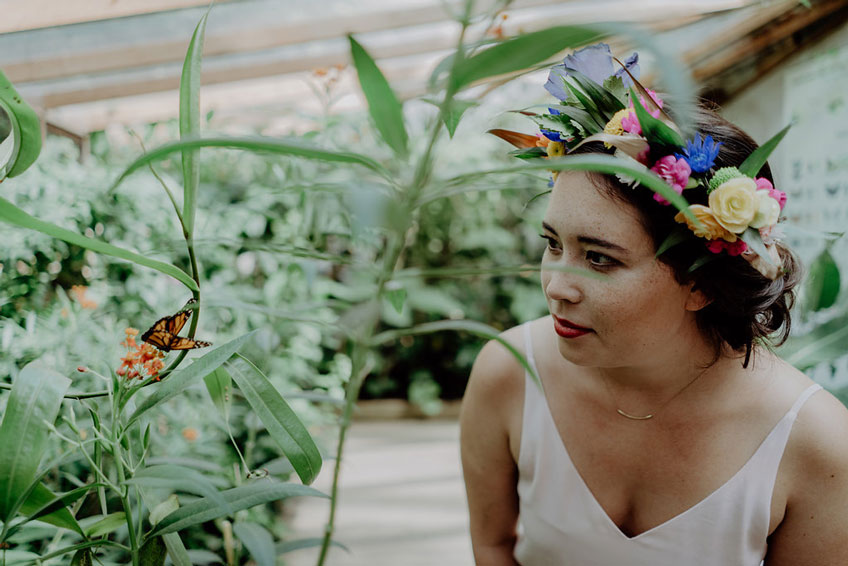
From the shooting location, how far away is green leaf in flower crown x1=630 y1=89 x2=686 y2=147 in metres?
0.85

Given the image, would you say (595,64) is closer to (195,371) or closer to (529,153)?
(529,153)

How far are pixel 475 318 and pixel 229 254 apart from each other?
9.53 feet

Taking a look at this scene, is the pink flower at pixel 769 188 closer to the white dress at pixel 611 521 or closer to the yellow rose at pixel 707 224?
the yellow rose at pixel 707 224

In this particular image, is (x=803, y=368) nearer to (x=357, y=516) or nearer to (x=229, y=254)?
(x=229, y=254)

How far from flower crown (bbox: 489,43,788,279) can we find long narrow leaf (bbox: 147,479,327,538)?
0.55m

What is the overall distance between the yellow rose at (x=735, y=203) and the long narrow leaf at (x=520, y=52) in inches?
22.8

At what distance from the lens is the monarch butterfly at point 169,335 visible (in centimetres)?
63

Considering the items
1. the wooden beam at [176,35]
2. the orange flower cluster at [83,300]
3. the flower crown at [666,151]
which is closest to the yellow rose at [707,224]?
the flower crown at [666,151]

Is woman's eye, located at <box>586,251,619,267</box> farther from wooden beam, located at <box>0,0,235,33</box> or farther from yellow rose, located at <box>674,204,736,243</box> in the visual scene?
wooden beam, located at <box>0,0,235,33</box>

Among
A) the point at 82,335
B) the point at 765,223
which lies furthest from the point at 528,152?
the point at 82,335

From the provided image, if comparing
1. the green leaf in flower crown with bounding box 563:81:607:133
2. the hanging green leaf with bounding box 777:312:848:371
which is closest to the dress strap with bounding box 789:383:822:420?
the hanging green leaf with bounding box 777:312:848:371

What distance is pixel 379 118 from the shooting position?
18.3 inches

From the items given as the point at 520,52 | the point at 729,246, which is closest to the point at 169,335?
the point at 520,52

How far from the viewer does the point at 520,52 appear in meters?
0.41
